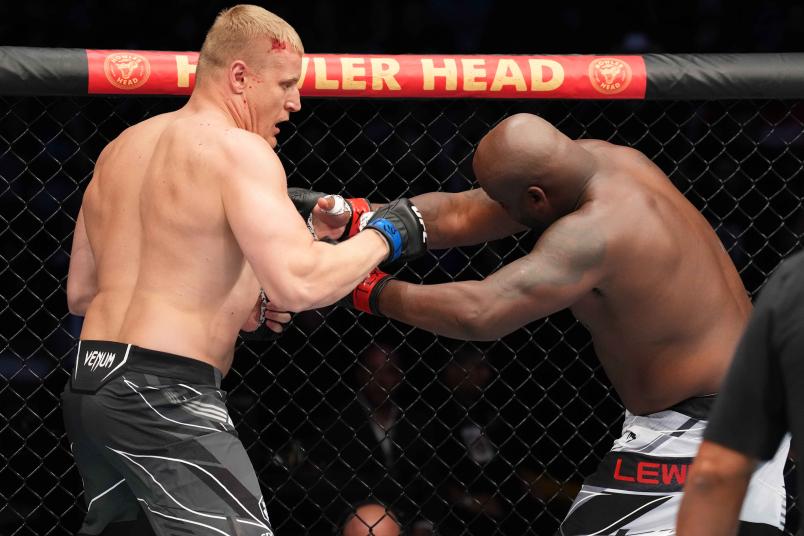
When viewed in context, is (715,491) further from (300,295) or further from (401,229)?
(401,229)

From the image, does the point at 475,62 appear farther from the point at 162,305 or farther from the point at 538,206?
the point at 162,305

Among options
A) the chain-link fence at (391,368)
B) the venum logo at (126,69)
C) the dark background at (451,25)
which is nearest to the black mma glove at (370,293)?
the chain-link fence at (391,368)

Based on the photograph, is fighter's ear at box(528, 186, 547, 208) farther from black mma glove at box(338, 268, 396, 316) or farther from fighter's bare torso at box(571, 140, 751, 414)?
black mma glove at box(338, 268, 396, 316)

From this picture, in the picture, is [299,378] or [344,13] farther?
[344,13]

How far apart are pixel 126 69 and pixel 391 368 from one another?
4.41 ft

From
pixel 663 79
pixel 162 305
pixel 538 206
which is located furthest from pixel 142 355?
pixel 663 79

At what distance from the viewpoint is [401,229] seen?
2.35m

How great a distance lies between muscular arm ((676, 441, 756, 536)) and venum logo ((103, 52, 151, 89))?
1.93m

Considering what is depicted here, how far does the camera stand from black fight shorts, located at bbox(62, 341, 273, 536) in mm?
2000

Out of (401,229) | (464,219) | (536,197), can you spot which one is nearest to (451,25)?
(464,219)

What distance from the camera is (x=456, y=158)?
4.11 m

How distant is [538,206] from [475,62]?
2.01ft

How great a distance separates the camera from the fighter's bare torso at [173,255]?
2.06m

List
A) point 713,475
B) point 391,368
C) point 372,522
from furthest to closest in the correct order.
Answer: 1. point 391,368
2. point 372,522
3. point 713,475
